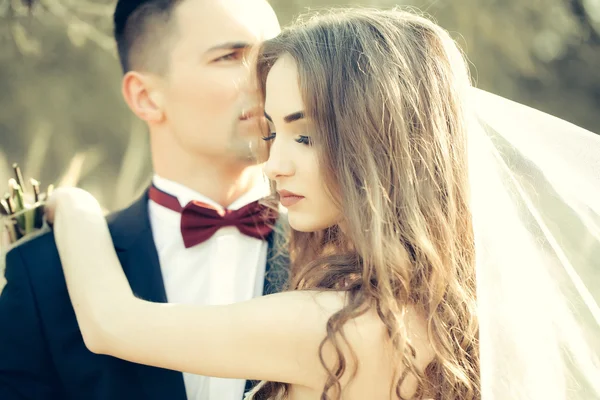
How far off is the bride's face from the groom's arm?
84 centimetres

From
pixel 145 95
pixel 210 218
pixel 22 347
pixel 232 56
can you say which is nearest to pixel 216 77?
pixel 232 56

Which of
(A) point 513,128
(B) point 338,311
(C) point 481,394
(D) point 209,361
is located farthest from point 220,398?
(A) point 513,128

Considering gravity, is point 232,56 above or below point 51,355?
above

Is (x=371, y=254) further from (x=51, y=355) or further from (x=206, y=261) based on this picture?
(x=51, y=355)

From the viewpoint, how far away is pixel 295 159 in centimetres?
173

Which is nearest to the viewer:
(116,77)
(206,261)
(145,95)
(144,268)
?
(144,268)

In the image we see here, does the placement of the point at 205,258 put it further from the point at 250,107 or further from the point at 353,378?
the point at 353,378

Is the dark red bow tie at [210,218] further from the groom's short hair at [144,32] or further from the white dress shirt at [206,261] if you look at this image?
the groom's short hair at [144,32]

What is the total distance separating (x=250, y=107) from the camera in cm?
223

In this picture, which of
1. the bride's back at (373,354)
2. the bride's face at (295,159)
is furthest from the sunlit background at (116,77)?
the bride's back at (373,354)

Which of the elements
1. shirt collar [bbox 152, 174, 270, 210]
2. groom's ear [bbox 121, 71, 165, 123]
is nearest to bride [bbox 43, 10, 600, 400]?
shirt collar [bbox 152, 174, 270, 210]

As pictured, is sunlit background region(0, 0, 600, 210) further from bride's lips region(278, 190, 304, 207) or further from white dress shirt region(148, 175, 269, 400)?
bride's lips region(278, 190, 304, 207)

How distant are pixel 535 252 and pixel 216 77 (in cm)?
110

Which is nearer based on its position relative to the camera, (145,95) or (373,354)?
(373,354)
